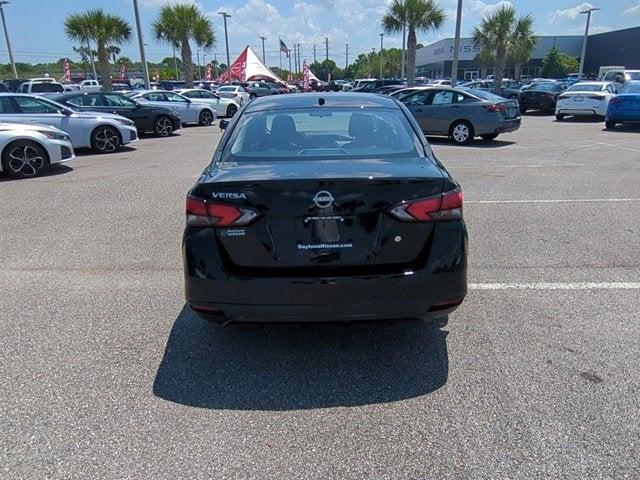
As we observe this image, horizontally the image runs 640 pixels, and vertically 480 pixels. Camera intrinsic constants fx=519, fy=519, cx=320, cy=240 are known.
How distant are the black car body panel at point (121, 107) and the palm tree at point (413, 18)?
18.7 metres

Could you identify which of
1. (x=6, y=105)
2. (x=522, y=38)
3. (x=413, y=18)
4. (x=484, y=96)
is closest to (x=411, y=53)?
(x=413, y=18)

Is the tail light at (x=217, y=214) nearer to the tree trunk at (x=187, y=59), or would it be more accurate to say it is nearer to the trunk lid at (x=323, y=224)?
the trunk lid at (x=323, y=224)

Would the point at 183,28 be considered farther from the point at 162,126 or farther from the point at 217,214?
the point at 217,214

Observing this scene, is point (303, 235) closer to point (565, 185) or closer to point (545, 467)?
point (545, 467)

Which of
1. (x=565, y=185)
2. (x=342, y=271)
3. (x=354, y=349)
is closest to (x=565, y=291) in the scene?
(x=354, y=349)

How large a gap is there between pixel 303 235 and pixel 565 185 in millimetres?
7108

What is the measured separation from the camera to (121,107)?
1648cm

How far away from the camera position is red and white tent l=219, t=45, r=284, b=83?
128 feet

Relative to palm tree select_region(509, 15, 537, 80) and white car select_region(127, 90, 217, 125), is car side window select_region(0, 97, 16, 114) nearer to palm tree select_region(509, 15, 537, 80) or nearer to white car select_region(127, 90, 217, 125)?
white car select_region(127, 90, 217, 125)

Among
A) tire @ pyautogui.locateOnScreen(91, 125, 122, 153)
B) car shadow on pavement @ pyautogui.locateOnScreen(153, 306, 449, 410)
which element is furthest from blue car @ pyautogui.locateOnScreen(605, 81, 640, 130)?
car shadow on pavement @ pyautogui.locateOnScreen(153, 306, 449, 410)

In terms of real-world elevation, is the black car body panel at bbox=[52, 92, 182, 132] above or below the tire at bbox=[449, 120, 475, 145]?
above

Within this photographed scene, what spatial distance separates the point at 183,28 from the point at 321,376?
114ft

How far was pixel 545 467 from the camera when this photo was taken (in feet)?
7.93

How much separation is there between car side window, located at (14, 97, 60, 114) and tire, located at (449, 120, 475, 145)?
406 inches
